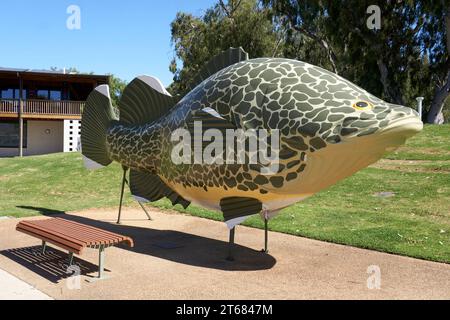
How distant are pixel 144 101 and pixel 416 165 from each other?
907 cm

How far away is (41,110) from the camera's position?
2431 cm

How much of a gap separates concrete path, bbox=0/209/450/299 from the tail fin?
58.8 inches

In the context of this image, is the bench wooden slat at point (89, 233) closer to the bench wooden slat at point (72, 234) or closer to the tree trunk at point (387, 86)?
the bench wooden slat at point (72, 234)

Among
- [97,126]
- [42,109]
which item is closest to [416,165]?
[97,126]

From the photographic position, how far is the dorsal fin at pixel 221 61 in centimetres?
572

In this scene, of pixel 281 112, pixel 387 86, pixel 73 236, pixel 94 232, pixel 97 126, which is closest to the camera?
pixel 281 112

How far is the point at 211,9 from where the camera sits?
32938mm

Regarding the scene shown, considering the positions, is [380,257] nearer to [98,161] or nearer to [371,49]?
[98,161]

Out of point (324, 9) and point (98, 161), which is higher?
point (324, 9)

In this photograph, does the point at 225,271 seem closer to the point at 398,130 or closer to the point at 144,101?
the point at 398,130

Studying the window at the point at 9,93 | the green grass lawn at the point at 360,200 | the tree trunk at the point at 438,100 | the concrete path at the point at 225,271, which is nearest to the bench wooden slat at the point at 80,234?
the concrete path at the point at 225,271

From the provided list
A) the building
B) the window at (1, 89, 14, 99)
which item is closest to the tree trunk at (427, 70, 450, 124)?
the building

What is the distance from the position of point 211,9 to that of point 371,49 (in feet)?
46.4
